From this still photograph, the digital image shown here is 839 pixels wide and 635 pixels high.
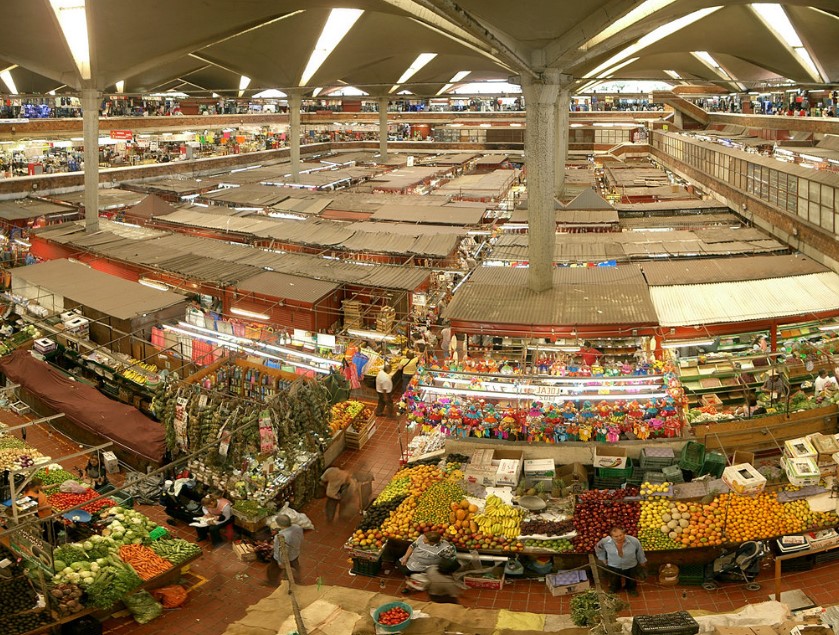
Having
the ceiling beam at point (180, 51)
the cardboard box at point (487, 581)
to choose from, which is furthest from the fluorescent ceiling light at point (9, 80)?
the cardboard box at point (487, 581)

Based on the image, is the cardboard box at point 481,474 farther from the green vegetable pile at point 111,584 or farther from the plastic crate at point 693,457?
the green vegetable pile at point 111,584

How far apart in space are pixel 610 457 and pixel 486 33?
21.8ft

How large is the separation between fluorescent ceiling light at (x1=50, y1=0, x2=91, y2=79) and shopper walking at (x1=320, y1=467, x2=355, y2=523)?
43.2 feet

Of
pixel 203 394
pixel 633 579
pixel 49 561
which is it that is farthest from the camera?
pixel 203 394

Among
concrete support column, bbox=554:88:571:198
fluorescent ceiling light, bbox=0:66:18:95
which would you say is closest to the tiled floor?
concrete support column, bbox=554:88:571:198

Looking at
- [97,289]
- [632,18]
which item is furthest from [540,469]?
[97,289]

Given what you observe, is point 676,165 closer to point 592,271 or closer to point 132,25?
point 592,271

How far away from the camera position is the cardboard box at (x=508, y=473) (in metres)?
8.80

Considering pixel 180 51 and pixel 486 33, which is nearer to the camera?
pixel 486 33

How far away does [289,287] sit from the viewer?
48.0ft

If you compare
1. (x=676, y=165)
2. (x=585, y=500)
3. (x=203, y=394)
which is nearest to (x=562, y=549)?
(x=585, y=500)

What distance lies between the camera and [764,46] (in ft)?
71.5

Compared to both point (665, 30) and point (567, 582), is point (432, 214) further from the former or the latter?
point (567, 582)

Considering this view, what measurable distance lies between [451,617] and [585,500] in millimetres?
2686
